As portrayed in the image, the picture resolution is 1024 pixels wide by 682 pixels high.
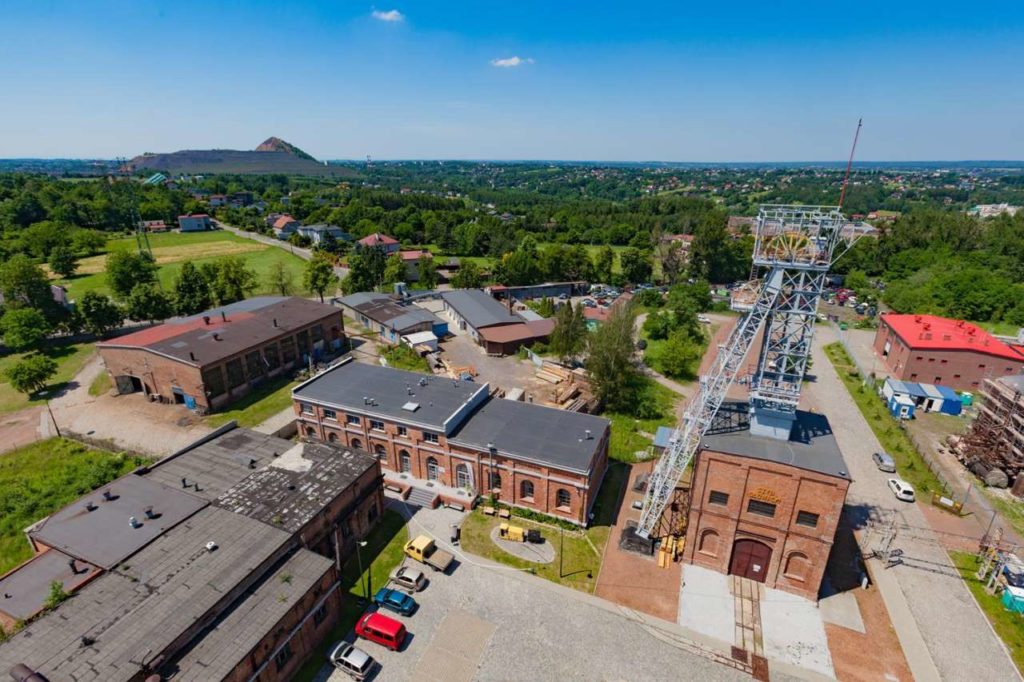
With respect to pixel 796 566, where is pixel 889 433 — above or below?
below

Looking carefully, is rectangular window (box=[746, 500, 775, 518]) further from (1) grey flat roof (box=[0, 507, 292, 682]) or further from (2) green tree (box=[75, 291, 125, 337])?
(2) green tree (box=[75, 291, 125, 337])

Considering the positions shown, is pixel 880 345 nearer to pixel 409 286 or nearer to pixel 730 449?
pixel 730 449

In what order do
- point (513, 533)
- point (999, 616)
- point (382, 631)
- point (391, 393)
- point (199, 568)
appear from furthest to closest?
point (391, 393)
point (513, 533)
point (999, 616)
point (382, 631)
point (199, 568)

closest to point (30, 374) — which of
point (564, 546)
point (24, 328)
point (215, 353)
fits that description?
point (24, 328)

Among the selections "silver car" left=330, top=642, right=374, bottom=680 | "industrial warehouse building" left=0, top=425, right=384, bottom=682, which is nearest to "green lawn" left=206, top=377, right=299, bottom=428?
"industrial warehouse building" left=0, top=425, right=384, bottom=682

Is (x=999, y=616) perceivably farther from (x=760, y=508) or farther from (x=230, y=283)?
(x=230, y=283)

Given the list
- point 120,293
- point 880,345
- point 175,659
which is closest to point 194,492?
point 175,659
